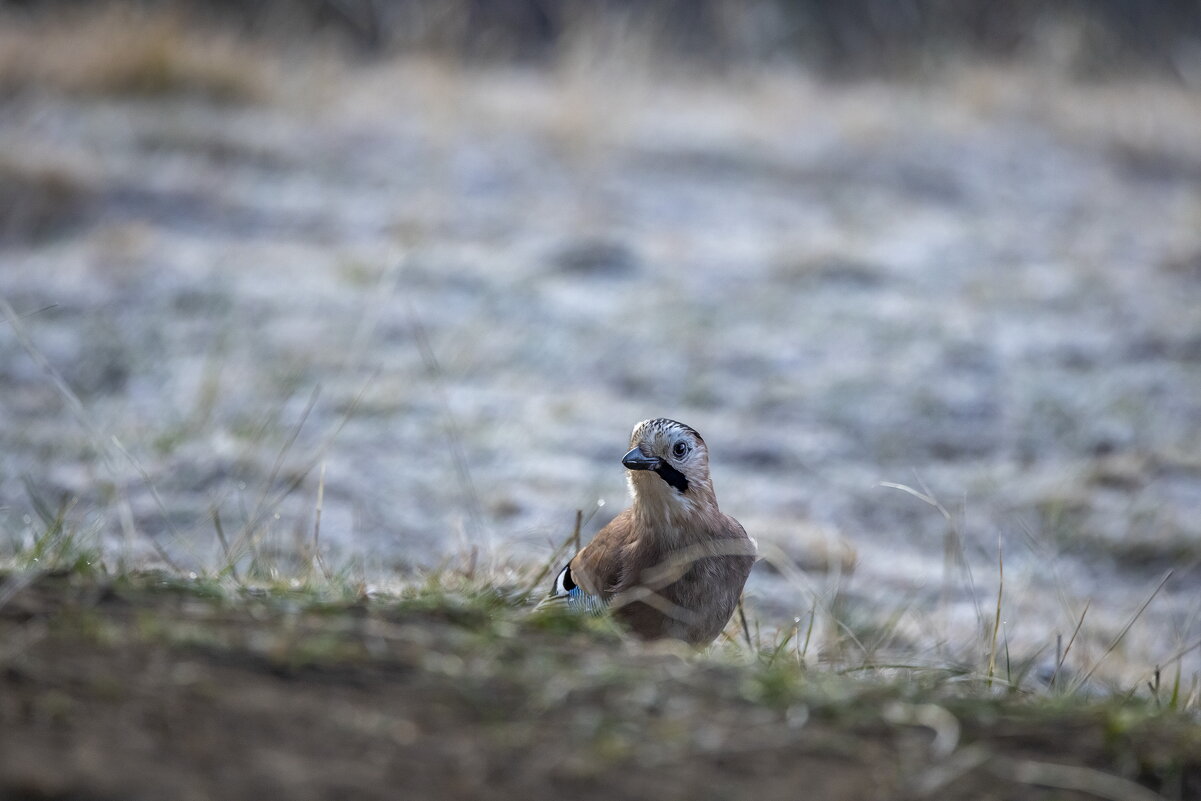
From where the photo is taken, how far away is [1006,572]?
562 centimetres

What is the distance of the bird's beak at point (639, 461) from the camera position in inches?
130

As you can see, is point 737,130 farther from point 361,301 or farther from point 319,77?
point 361,301

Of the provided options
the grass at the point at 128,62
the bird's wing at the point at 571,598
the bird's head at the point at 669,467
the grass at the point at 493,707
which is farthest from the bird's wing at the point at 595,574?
the grass at the point at 128,62

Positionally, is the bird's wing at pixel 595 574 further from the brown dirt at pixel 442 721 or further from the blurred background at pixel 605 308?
the brown dirt at pixel 442 721

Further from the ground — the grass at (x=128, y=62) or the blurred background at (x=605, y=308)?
the grass at (x=128, y=62)

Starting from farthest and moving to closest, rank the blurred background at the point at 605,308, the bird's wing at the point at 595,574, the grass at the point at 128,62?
1. the grass at the point at 128,62
2. the blurred background at the point at 605,308
3. the bird's wing at the point at 595,574

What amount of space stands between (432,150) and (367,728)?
8750 mm

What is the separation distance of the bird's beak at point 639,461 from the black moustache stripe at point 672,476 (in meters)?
0.02

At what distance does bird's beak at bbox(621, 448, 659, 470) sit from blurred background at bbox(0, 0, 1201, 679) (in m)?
0.44

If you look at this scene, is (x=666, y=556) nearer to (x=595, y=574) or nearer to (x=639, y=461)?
(x=595, y=574)

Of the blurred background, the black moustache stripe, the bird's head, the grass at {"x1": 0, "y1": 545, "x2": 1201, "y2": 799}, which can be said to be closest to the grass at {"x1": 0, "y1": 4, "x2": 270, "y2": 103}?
the blurred background

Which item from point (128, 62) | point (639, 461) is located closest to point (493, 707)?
point (639, 461)

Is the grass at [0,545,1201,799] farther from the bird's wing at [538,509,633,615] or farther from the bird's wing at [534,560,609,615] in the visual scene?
the bird's wing at [538,509,633,615]

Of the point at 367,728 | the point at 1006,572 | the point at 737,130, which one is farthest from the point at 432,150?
the point at 367,728
